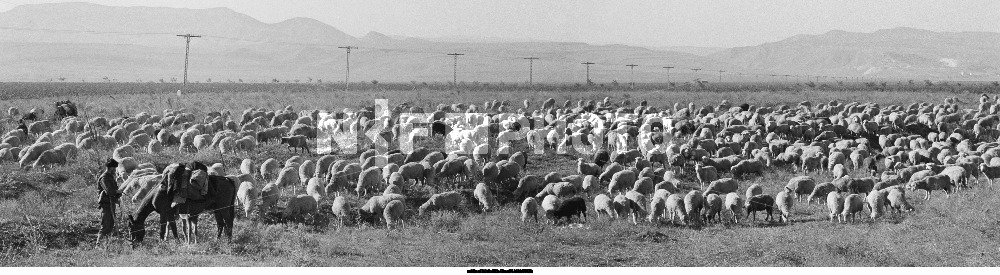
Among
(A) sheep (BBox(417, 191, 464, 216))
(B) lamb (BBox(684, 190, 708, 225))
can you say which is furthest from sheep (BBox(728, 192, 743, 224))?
(A) sheep (BBox(417, 191, 464, 216))

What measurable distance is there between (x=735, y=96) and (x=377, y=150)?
28.5 meters

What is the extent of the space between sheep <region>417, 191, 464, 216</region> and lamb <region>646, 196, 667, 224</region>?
11.1 ft

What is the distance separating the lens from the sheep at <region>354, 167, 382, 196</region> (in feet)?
62.0

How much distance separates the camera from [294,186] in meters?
19.5

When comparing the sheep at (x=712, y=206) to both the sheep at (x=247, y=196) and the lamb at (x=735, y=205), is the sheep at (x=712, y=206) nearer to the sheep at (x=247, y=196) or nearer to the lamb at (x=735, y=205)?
the lamb at (x=735, y=205)

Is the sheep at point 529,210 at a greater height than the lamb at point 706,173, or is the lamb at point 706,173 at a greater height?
the lamb at point 706,173

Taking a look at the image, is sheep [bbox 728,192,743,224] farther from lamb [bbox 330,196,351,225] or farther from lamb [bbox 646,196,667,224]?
lamb [bbox 330,196,351,225]

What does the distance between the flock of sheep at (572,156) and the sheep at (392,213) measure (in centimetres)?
5

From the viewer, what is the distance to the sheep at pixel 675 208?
1675 cm

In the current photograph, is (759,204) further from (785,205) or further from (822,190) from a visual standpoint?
(822,190)

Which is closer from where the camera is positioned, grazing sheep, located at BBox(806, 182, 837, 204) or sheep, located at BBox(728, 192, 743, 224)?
sheep, located at BBox(728, 192, 743, 224)

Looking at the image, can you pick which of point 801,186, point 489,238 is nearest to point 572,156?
point 801,186

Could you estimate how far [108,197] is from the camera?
1323 centimetres

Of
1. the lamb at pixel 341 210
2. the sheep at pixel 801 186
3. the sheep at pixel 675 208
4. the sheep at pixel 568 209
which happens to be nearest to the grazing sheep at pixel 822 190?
the sheep at pixel 801 186
